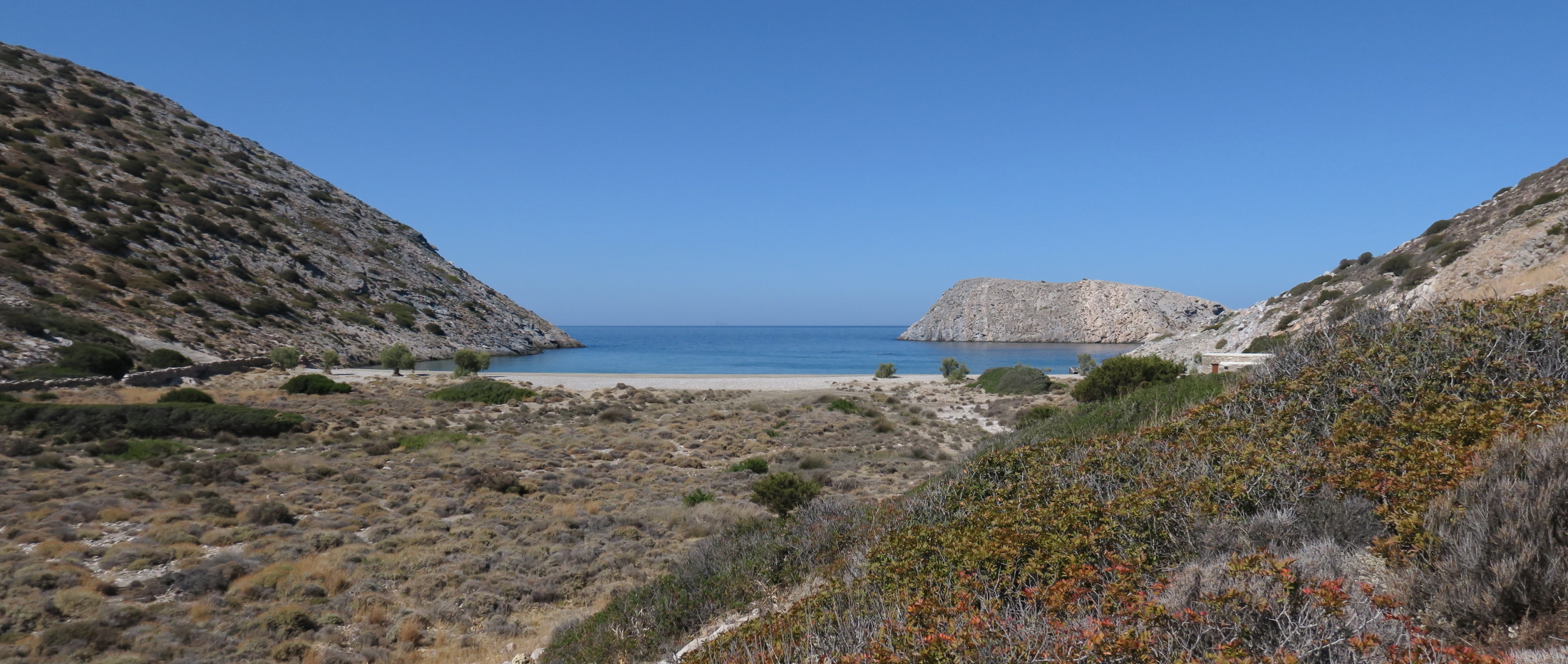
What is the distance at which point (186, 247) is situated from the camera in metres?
47.5

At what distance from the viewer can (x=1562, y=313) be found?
5.75m

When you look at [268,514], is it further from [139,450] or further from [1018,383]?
[1018,383]

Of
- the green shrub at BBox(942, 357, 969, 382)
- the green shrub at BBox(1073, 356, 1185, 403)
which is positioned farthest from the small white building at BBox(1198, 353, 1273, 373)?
the green shrub at BBox(942, 357, 969, 382)

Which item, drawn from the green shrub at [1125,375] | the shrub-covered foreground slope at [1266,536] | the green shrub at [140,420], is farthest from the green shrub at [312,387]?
the green shrub at [1125,375]

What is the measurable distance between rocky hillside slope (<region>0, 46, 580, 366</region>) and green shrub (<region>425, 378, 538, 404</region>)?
47.7 ft

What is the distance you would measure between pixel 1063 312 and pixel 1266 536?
12846 centimetres

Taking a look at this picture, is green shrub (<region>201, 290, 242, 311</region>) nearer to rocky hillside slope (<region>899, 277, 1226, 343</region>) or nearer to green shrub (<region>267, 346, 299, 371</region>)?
green shrub (<region>267, 346, 299, 371</region>)

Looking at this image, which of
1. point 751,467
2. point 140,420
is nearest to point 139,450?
point 140,420

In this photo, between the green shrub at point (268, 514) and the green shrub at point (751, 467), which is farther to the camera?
the green shrub at point (751, 467)

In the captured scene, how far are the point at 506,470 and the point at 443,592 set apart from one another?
264 inches

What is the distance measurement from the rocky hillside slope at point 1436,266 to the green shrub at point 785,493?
1518 centimetres

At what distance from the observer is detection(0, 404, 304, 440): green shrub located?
15.5 metres

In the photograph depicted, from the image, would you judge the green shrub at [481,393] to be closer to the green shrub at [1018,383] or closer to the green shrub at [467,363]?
the green shrub at [467,363]

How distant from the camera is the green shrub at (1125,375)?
16625mm
